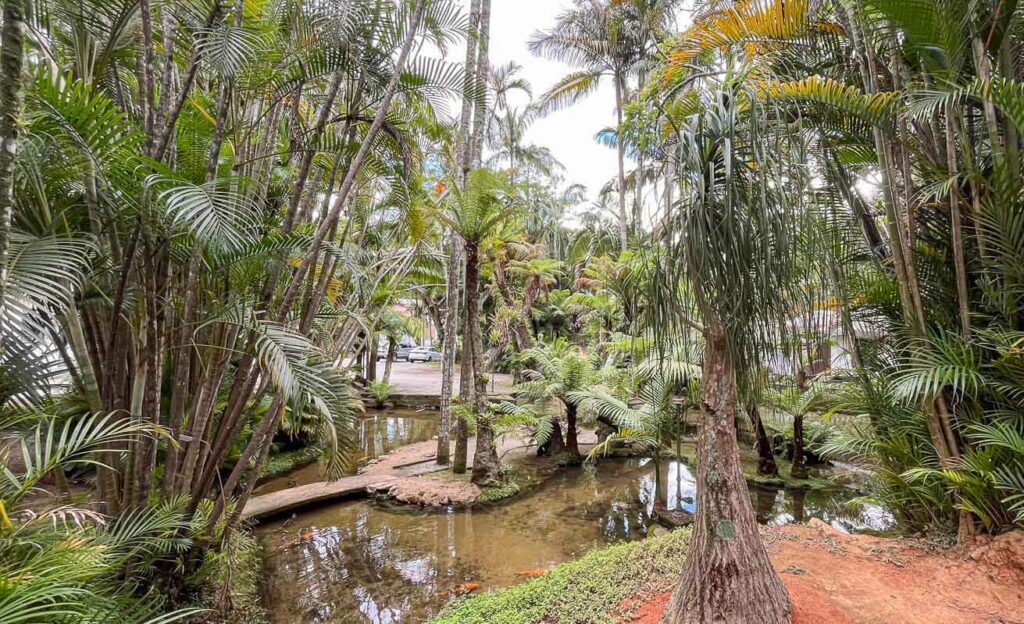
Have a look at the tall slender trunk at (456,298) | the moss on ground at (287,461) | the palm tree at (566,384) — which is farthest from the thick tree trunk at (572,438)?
the moss on ground at (287,461)

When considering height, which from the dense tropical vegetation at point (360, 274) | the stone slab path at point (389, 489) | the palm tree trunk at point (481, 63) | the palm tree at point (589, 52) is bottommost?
the stone slab path at point (389, 489)

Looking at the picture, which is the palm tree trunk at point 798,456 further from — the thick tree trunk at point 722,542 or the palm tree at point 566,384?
the thick tree trunk at point 722,542

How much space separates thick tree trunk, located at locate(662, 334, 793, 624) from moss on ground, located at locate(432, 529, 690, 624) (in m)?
0.55

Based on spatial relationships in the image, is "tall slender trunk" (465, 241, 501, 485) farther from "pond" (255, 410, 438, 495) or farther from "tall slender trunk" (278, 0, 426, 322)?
"tall slender trunk" (278, 0, 426, 322)

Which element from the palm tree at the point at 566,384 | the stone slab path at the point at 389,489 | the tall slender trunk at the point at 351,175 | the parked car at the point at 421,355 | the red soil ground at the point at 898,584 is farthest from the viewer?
the parked car at the point at 421,355

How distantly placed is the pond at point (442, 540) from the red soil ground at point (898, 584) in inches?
57.8

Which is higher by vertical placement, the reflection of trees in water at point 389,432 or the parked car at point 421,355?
the parked car at point 421,355

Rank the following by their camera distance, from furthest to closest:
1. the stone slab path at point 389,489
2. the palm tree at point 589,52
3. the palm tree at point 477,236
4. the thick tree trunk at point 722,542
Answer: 1. the palm tree at point 589,52
2. the palm tree at point 477,236
3. the stone slab path at point 389,489
4. the thick tree trunk at point 722,542

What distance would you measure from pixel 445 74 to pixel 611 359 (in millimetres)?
7243

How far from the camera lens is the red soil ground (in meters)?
2.40

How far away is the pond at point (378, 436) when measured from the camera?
7270 mm

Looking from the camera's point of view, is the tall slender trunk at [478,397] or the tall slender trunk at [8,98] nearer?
the tall slender trunk at [8,98]

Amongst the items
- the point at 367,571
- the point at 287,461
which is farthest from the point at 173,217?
the point at 287,461

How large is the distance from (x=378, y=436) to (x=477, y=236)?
22.4ft
